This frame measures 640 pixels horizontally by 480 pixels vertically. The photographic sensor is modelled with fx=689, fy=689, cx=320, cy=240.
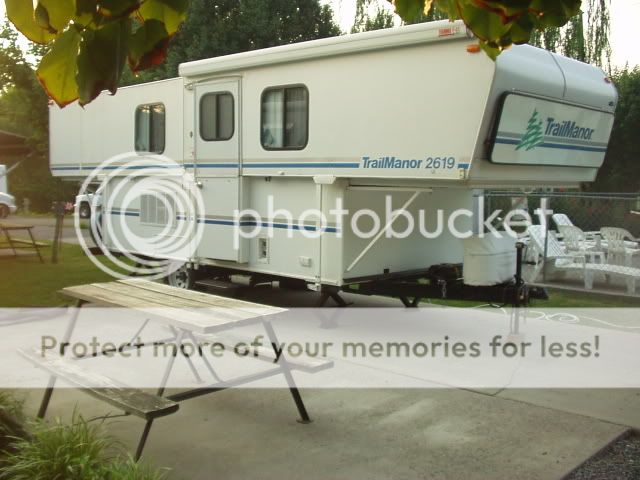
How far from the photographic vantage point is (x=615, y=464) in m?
4.27

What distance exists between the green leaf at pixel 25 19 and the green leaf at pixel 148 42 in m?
0.22

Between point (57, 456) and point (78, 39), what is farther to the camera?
point (57, 456)

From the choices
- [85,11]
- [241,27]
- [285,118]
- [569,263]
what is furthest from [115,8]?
[241,27]

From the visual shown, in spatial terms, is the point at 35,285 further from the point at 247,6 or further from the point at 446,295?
the point at 247,6

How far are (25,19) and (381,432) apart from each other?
3.87 meters

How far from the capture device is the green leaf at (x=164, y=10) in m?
1.66

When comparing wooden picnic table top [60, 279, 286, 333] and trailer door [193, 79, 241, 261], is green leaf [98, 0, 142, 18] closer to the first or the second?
wooden picnic table top [60, 279, 286, 333]

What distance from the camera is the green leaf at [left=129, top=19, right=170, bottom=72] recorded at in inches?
64.4

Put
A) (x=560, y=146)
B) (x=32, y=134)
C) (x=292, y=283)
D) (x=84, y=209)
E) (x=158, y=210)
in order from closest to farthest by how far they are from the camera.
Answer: (x=560, y=146) → (x=292, y=283) → (x=158, y=210) → (x=84, y=209) → (x=32, y=134)

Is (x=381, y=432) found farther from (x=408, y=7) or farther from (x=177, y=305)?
(x=408, y=7)

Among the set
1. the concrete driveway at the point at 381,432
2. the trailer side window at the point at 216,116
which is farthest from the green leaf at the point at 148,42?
the trailer side window at the point at 216,116

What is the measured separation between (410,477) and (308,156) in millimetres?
4373

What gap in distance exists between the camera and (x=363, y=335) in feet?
24.9

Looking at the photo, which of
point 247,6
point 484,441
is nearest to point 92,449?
point 484,441
